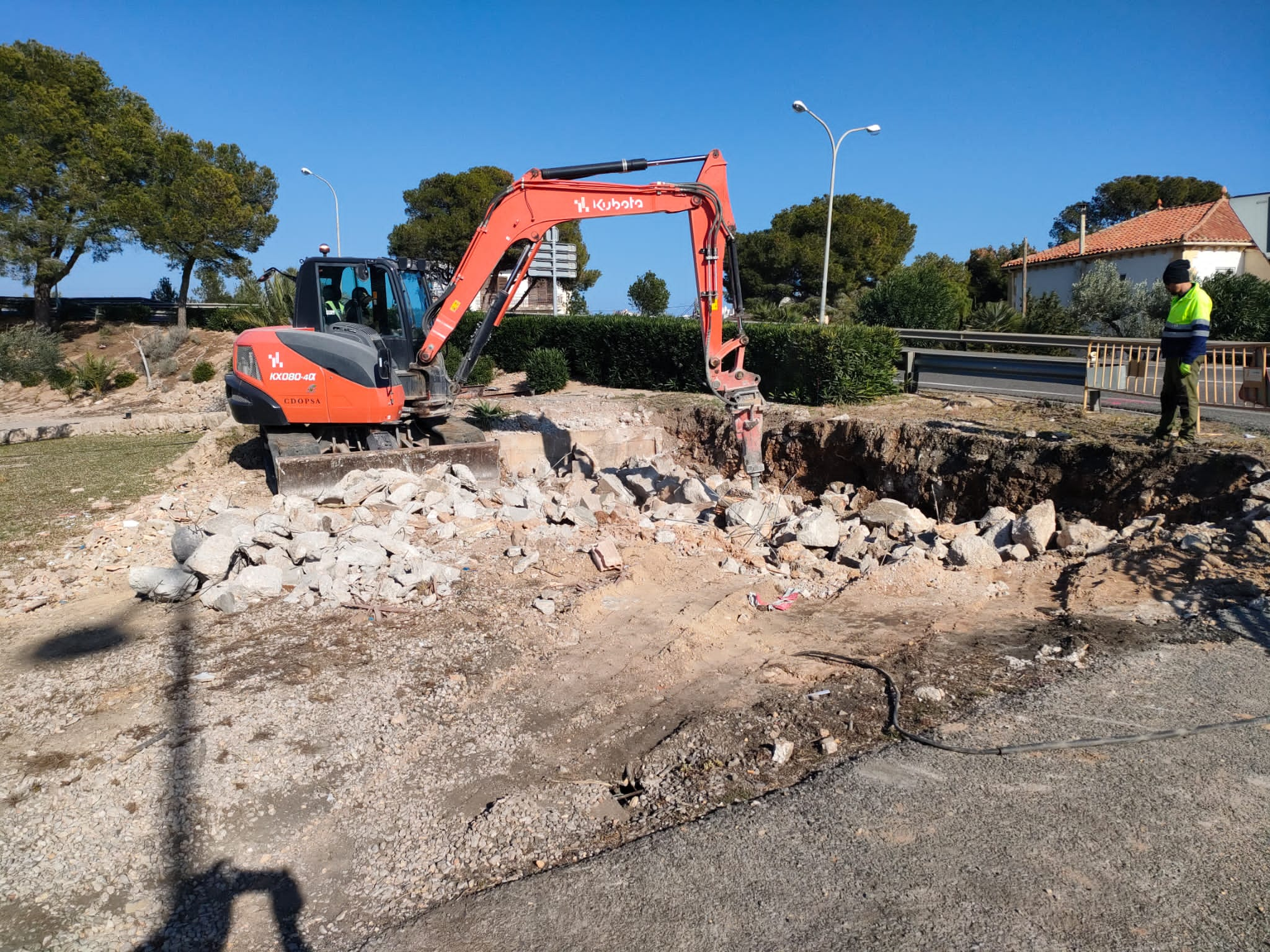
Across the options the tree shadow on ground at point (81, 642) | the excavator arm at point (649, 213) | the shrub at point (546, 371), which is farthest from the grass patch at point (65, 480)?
the shrub at point (546, 371)

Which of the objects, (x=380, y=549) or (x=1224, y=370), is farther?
(x=1224, y=370)

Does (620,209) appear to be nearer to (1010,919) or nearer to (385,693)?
(385,693)

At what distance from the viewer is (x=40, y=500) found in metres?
9.42

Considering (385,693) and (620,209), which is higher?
(620,209)

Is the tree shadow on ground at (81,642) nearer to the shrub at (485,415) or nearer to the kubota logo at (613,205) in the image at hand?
the kubota logo at (613,205)

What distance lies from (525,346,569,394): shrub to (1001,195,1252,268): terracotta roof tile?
23.0m

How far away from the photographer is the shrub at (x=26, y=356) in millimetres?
25281

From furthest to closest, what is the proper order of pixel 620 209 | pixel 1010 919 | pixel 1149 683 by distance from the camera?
pixel 620 209 → pixel 1149 683 → pixel 1010 919

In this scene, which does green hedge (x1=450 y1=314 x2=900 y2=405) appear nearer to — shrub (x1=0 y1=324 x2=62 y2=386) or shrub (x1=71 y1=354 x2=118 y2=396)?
shrub (x1=71 y1=354 x2=118 y2=396)

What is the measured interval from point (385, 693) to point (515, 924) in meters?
2.27

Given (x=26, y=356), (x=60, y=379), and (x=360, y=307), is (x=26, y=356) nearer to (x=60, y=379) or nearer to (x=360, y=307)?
(x=60, y=379)

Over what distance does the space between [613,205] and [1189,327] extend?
5.87 metres

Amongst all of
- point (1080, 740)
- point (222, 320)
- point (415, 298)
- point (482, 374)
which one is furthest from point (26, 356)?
point (1080, 740)

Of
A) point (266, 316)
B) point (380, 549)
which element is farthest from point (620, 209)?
point (266, 316)
